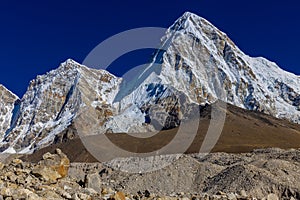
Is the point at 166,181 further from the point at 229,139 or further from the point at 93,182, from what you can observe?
the point at 229,139

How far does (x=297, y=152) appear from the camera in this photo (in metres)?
43.4

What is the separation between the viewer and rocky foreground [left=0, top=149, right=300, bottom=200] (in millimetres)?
15094

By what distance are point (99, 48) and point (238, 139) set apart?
82.4 meters

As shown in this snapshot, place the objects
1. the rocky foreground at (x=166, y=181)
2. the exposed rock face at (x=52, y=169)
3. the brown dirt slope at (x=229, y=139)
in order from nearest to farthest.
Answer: the rocky foreground at (x=166, y=181) < the exposed rock face at (x=52, y=169) < the brown dirt slope at (x=229, y=139)

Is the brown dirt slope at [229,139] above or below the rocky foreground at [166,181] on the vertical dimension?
above

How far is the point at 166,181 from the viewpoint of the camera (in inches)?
1479

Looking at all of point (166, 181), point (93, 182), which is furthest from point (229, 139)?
point (93, 182)

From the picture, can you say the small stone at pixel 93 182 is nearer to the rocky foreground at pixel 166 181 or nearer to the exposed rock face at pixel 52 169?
the rocky foreground at pixel 166 181

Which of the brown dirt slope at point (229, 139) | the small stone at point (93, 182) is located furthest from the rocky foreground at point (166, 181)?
the brown dirt slope at point (229, 139)

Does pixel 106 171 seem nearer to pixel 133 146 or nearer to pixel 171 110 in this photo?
pixel 133 146

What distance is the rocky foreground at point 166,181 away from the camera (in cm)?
1509

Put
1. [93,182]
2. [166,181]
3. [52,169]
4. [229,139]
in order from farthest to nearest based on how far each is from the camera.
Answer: [229,139]
[166,181]
[93,182]
[52,169]

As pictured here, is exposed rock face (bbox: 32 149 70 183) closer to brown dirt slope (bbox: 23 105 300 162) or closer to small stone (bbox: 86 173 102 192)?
small stone (bbox: 86 173 102 192)

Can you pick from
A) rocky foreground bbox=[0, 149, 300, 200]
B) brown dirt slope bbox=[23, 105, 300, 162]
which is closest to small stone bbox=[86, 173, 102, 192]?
rocky foreground bbox=[0, 149, 300, 200]
